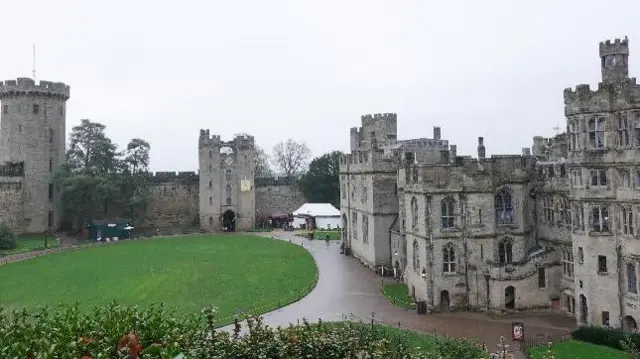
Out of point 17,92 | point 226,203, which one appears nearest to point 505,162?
point 226,203

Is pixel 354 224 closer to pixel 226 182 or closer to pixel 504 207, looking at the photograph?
pixel 504 207

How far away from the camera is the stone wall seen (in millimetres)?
66188

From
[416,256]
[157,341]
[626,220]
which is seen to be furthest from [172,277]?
[626,220]

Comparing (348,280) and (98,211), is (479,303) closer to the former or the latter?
(348,280)

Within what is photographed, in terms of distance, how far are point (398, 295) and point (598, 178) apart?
15.0 metres

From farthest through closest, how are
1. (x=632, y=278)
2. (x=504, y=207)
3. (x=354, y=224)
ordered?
(x=354, y=224), (x=504, y=207), (x=632, y=278)

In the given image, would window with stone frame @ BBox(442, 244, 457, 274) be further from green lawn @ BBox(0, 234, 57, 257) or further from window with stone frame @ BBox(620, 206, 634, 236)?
green lawn @ BBox(0, 234, 57, 257)

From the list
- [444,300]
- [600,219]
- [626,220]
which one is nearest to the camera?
[626,220]

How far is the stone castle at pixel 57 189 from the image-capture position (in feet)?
220

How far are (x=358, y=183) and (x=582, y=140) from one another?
25.8m

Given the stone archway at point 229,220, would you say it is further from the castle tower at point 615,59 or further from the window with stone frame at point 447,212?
the castle tower at point 615,59

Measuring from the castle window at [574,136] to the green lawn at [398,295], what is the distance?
43.9 feet

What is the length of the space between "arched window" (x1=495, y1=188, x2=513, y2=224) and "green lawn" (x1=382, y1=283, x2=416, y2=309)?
7.77 meters

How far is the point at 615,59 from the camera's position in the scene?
3020 cm
